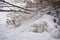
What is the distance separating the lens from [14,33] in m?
1.79

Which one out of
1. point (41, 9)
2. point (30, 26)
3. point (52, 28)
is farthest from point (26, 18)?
point (52, 28)

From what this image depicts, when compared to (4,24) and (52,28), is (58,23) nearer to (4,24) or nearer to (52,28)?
(52,28)

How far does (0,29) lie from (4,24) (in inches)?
3.4

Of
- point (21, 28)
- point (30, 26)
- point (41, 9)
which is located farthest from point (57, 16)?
point (21, 28)

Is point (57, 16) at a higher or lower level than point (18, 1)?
lower

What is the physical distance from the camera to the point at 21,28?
1828 mm

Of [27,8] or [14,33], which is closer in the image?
[14,33]

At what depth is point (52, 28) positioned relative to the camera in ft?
5.92

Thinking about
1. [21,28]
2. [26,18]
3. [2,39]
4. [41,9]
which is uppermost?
[41,9]

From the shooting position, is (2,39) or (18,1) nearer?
(2,39)

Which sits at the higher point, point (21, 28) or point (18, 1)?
point (18, 1)

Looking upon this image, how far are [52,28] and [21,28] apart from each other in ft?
1.37

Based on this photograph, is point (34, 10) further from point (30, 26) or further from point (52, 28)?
point (52, 28)

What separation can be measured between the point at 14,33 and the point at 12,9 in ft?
1.16
